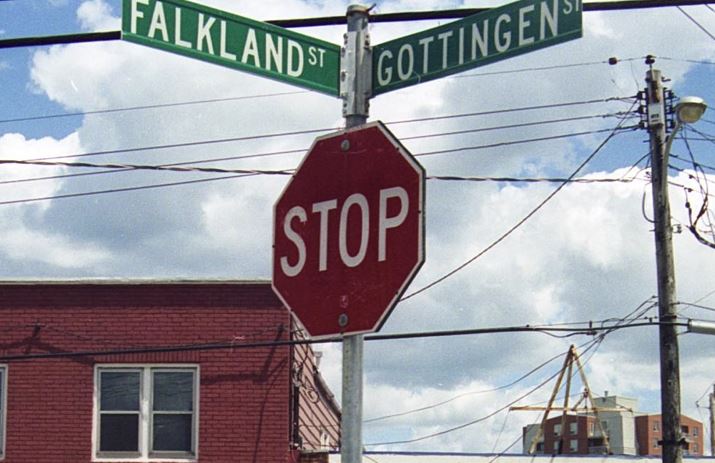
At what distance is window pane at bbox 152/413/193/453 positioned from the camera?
21.5 m

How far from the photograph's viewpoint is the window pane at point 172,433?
21.5 meters

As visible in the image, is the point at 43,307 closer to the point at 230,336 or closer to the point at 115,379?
the point at 115,379

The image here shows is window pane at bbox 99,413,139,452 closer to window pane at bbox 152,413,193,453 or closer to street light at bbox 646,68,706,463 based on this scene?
window pane at bbox 152,413,193,453

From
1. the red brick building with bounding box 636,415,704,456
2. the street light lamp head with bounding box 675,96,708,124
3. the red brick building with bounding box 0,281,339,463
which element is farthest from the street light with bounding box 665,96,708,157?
the red brick building with bounding box 636,415,704,456

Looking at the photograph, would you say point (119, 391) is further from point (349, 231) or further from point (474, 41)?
point (349, 231)

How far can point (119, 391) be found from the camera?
71.2ft

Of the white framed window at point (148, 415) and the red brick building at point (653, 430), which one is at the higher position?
the red brick building at point (653, 430)

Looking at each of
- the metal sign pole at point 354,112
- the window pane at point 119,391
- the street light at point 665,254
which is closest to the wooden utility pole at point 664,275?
the street light at point 665,254

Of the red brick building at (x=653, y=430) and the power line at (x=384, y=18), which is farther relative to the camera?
the red brick building at (x=653, y=430)

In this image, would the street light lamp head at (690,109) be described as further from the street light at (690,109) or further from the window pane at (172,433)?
the window pane at (172,433)

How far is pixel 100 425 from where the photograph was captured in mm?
21750

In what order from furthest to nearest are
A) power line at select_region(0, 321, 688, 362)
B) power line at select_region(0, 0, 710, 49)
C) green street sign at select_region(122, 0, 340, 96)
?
power line at select_region(0, 321, 688, 362), power line at select_region(0, 0, 710, 49), green street sign at select_region(122, 0, 340, 96)

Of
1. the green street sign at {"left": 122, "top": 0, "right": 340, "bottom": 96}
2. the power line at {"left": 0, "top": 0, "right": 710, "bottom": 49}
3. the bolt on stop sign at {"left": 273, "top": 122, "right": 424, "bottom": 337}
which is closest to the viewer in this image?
the bolt on stop sign at {"left": 273, "top": 122, "right": 424, "bottom": 337}

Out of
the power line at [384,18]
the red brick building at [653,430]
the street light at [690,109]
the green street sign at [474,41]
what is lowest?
the green street sign at [474,41]
